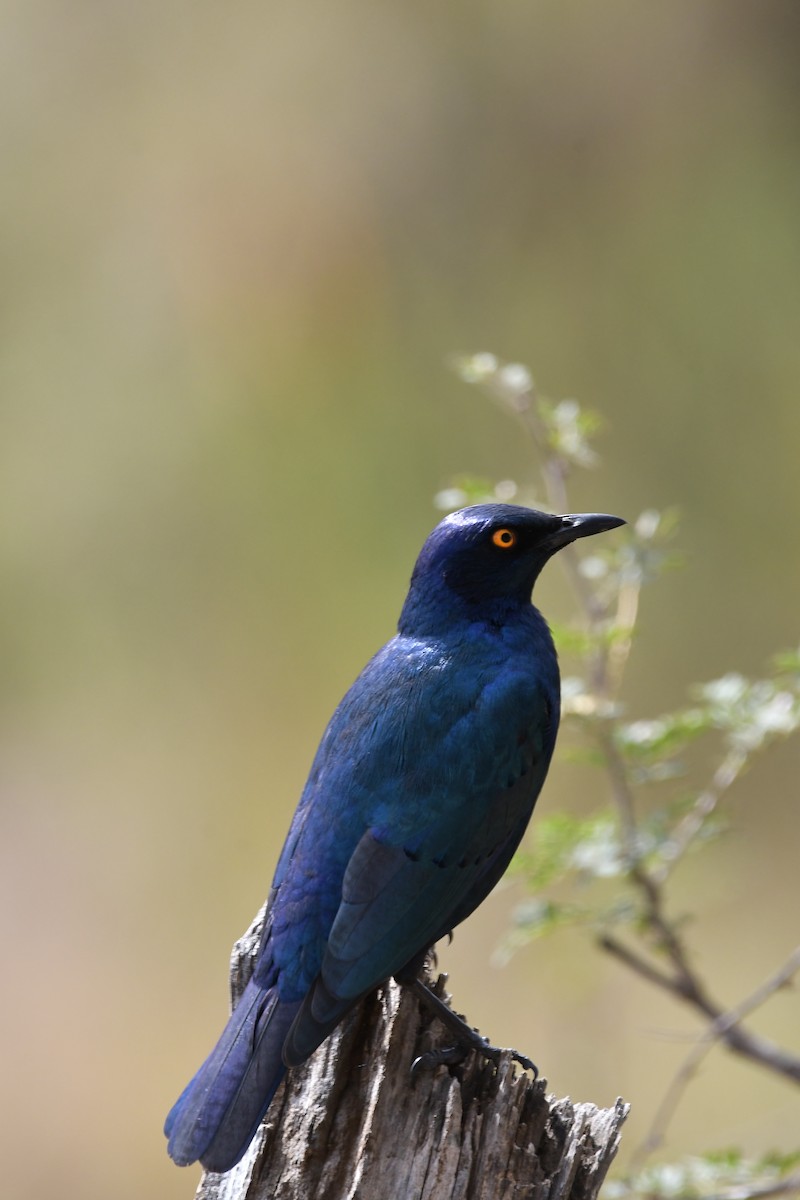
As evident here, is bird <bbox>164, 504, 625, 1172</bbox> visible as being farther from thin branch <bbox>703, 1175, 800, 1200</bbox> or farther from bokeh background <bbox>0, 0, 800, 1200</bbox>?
bokeh background <bbox>0, 0, 800, 1200</bbox>

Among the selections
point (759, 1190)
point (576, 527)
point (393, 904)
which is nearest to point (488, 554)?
point (576, 527)

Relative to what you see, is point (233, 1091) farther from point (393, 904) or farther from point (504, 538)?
point (504, 538)

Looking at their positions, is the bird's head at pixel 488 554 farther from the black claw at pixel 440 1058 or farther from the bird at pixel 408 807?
the black claw at pixel 440 1058

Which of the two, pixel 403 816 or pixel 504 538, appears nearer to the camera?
pixel 403 816

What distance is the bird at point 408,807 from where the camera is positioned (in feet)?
7.42

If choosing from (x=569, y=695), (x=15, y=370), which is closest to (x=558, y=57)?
(x=15, y=370)

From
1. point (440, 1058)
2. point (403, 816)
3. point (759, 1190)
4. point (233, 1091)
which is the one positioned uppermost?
point (403, 816)

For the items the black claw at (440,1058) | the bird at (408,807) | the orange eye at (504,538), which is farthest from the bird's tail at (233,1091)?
the orange eye at (504,538)

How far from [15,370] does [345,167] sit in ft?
6.27

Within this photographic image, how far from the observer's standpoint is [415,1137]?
7.18ft

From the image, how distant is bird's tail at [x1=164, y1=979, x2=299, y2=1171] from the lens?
2.15m

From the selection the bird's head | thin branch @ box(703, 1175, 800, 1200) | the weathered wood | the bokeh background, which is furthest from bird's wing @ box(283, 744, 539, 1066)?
the bokeh background

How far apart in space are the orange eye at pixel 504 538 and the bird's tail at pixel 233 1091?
102cm

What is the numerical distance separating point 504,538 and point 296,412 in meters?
3.74
